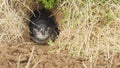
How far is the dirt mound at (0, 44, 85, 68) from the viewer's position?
4.24 m

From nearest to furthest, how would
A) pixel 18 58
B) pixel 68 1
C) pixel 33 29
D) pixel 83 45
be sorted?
1. pixel 18 58
2. pixel 83 45
3. pixel 68 1
4. pixel 33 29

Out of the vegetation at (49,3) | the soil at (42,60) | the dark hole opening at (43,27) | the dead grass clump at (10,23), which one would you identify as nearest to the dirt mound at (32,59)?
the soil at (42,60)

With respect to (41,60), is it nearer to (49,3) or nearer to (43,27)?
(49,3)

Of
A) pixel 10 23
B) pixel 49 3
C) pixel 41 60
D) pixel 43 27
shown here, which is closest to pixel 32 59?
pixel 41 60

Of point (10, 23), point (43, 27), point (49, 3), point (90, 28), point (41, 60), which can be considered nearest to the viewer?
point (41, 60)

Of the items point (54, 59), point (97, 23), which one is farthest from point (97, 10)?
point (54, 59)

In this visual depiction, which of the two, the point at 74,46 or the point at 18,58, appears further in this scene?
the point at 74,46

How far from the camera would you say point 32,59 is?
4336mm

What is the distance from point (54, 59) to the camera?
4410mm

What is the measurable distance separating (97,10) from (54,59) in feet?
3.08

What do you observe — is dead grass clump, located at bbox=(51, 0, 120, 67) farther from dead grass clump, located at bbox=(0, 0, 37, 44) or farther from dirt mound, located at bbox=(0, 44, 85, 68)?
dead grass clump, located at bbox=(0, 0, 37, 44)

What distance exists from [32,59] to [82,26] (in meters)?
0.88

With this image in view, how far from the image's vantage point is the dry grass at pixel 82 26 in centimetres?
468

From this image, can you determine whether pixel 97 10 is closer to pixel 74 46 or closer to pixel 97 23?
pixel 97 23
